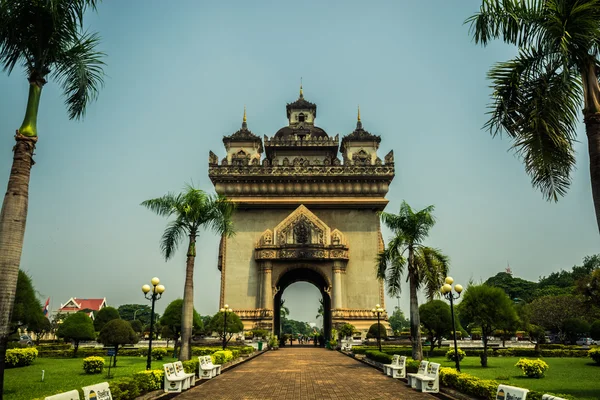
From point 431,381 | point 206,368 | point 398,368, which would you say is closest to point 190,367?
point 206,368

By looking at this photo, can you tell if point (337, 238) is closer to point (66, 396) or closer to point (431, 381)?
point (431, 381)

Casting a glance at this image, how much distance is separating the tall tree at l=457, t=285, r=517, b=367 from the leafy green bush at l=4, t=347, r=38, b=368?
68.8ft

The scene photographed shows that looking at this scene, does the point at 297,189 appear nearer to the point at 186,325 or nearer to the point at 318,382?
the point at 186,325

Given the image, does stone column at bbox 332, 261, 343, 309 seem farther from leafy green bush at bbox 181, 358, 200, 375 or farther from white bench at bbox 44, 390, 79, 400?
white bench at bbox 44, 390, 79, 400

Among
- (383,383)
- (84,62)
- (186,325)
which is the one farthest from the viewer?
(186,325)

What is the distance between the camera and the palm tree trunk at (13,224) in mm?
8109

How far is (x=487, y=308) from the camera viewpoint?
22.0m

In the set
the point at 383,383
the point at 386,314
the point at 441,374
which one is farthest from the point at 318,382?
the point at 386,314

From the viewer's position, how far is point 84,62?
10.4m

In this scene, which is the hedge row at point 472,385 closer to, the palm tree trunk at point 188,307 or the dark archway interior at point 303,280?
the palm tree trunk at point 188,307

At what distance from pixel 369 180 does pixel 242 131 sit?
14.1 m

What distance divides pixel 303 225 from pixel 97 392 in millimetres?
31105

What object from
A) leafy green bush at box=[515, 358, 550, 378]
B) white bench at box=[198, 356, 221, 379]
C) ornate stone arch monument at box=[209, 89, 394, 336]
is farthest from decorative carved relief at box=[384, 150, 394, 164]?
white bench at box=[198, 356, 221, 379]

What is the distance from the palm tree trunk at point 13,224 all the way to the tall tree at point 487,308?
64.7ft
